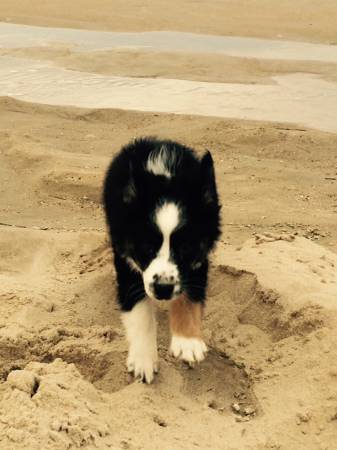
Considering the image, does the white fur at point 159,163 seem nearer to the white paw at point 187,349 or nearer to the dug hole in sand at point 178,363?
the white paw at point 187,349

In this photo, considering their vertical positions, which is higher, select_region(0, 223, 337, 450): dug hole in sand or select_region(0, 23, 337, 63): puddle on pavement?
select_region(0, 223, 337, 450): dug hole in sand

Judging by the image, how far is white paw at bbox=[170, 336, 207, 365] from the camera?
416cm

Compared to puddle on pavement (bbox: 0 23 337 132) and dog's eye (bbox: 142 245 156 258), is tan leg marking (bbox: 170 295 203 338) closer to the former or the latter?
dog's eye (bbox: 142 245 156 258)

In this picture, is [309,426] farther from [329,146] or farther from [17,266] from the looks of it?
[329,146]

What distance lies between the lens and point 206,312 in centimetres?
504

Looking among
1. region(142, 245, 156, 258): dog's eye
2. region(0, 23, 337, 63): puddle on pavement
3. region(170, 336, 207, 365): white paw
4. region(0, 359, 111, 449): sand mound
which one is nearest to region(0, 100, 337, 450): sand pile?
region(0, 359, 111, 449): sand mound

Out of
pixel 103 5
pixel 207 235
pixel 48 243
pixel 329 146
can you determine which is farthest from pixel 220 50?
pixel 207 235

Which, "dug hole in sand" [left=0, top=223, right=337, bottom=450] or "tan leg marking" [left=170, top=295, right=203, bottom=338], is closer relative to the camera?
"dug hole in sand" [left=0, top=223, right=337, bottom=450]

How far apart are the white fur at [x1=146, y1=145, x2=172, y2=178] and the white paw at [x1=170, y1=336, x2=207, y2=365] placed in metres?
0.97

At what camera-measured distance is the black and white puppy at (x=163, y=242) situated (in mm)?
3848

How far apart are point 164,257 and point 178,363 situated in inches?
34.4

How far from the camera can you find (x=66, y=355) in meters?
4.35

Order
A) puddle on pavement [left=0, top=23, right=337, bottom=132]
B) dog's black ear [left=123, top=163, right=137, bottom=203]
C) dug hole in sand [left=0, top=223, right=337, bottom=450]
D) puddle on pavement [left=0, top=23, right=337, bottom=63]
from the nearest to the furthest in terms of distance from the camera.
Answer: dug hole in sand [left=0, top=223, right=337, bottom=450]
dog's black ear [left=123, top=163, right=137, bottom=203]
puddle on pavement [left=0, top=23, right=337, bottom=132]
puddle on pavement [left=0, top=23, right=337, bottom=63]

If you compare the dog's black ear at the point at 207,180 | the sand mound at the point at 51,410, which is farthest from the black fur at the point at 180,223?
the sand mound at the point at 51,410
